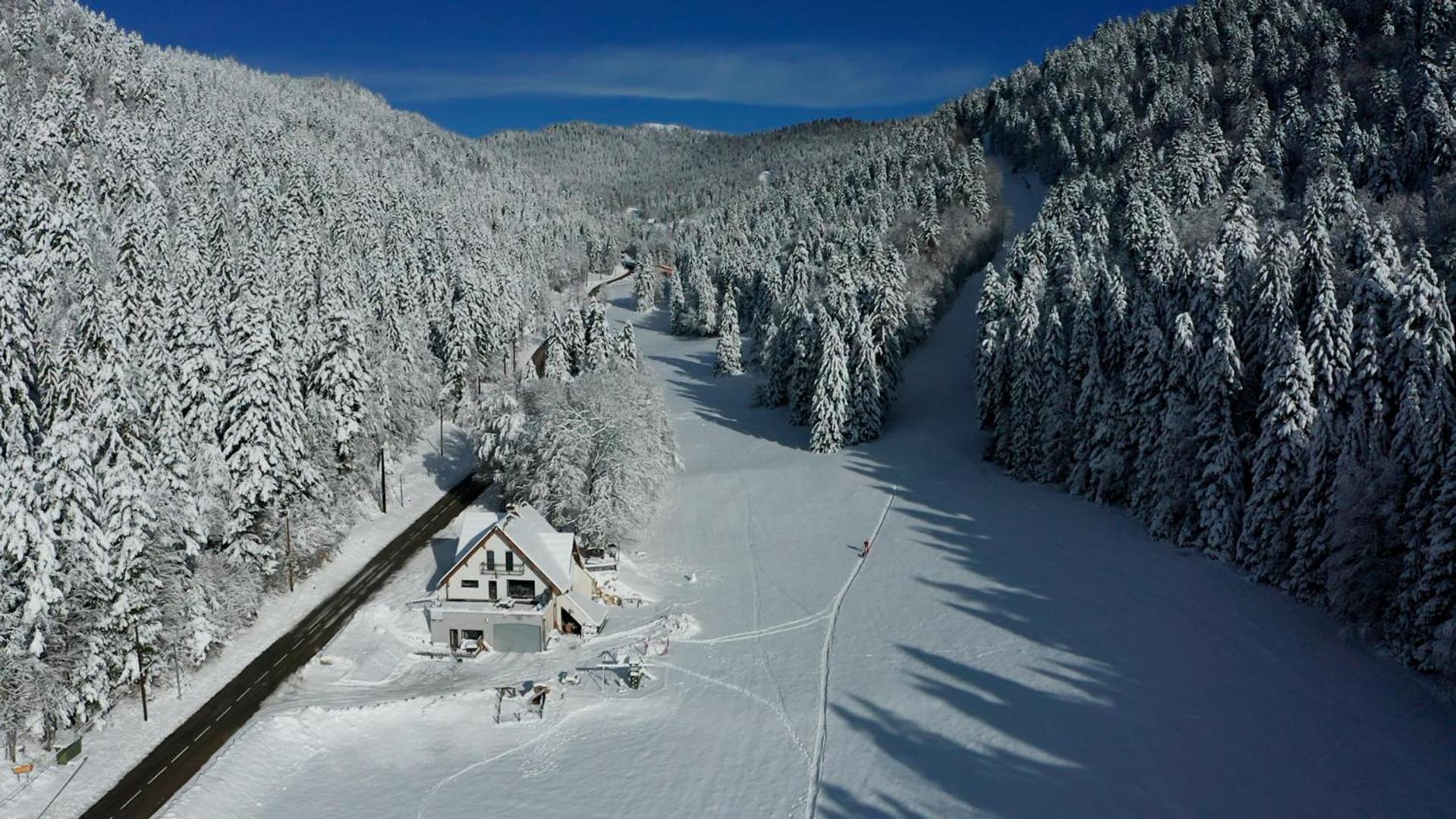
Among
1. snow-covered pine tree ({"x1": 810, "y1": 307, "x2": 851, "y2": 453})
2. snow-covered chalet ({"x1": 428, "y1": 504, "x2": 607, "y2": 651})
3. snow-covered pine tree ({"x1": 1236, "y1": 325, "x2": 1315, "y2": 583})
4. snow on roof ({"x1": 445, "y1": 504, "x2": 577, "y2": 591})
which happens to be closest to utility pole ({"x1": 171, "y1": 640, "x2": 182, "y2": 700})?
snow-covered chalet ({"x1": 428, "y1": 504, "x2": 607, "y2": 651})

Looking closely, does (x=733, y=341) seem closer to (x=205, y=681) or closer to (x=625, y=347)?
(x=625, y=347)

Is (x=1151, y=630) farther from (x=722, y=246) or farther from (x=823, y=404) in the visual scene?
(x=722, y=246)

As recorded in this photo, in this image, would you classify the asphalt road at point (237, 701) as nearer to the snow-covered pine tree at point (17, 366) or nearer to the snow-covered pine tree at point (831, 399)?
the snow-covered pine tree at point (17, 366)

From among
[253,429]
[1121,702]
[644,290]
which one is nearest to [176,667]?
[253,429]

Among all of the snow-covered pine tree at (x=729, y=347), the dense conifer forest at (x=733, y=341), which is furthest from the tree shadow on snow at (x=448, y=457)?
the snow-covered pine tree at (x=729, y=347)

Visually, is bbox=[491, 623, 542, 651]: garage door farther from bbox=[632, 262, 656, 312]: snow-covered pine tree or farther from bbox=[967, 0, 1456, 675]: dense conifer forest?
bbox=[632, 262, 656, 312]: snow-covered pine tree

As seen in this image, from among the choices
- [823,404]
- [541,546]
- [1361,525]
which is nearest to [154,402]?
[541,546]
